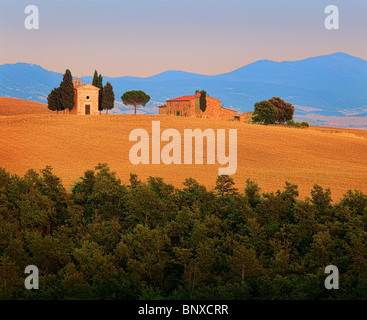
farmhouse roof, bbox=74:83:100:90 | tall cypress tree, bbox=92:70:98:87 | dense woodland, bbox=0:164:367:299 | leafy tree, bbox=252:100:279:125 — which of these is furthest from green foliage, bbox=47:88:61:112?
dense woodland, bbox=0:164:367:299

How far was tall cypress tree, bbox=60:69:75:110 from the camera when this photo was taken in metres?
73.4

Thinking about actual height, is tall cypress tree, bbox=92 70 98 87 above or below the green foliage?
above

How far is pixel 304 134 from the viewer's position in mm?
62500

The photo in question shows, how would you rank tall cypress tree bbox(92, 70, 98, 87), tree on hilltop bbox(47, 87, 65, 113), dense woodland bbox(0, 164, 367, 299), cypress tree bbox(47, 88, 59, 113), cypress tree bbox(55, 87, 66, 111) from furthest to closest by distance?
tall cypress tree bbox(92, 70, 98, 87)
cypress tree bbox(47, 88, 59, 113)
tree on hilltop bbox(47, 87, 65, 113)
cypress tree bbox(55, 87, 66, 111)
dense woodland bbox(0, 164, 367, 299)

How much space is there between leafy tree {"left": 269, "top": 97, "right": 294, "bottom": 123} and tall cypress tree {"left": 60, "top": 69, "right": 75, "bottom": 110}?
45.3 meters

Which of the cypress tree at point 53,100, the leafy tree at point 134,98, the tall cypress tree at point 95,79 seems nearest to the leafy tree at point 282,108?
the leafy tree at point 134,98

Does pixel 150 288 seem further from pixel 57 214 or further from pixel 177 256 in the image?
pixel 57 214

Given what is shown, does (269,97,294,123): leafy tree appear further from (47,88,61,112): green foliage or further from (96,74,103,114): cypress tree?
(47,88,61,112): green foliage

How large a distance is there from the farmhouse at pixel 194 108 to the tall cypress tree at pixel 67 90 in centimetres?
2511

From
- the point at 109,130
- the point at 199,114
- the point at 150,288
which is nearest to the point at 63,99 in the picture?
the point at 109,130

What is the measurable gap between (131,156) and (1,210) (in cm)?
2995

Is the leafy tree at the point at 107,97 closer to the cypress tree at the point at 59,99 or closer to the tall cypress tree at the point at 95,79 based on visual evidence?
the tall cypress tree at the point at 95,79

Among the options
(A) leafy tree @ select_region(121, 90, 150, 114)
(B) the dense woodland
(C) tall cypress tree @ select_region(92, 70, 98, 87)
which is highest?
(C) tall cypress tree @ select_region(92, 70, 98, 87)

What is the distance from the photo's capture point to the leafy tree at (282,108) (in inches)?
3912
